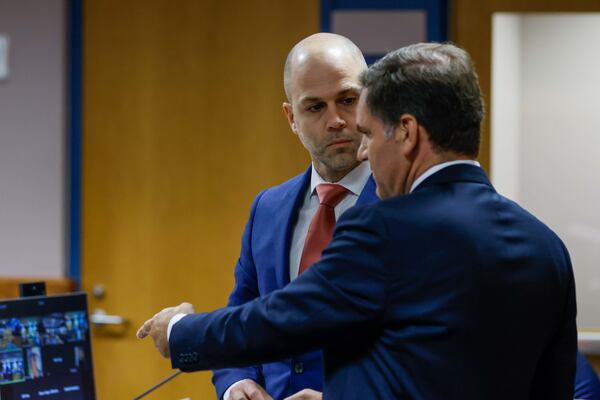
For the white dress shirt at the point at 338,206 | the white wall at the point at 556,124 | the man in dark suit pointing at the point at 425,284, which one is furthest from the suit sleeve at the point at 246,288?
the white wall at the point at 556,124

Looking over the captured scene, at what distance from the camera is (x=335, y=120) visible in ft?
5.01

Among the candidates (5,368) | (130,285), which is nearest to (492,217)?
(5,368)

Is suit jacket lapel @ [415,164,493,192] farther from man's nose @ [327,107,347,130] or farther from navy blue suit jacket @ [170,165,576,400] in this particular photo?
man's nose @ [327,107,347,130]

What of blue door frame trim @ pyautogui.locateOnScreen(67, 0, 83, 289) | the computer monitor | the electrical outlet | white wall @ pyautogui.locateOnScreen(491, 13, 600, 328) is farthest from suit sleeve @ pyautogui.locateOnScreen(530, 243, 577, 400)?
the electrical outlet

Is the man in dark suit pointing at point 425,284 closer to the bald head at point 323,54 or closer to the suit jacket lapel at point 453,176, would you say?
the suit jacket lapel at point 453,176

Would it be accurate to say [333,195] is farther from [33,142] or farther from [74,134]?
[33,142]

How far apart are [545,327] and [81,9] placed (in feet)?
8.26

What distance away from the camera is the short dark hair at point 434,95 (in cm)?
115

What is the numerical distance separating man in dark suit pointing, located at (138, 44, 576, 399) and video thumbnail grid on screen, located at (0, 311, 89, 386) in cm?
45

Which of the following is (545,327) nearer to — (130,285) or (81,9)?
(130,285)

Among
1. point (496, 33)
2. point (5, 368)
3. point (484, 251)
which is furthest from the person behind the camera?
point (496, 33)

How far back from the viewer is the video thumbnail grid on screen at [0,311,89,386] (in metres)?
1.52

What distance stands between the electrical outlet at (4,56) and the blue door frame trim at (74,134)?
0.26m

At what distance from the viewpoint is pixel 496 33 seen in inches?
120
